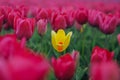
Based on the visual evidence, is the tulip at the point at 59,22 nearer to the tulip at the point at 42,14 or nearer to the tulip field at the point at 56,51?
the tulip field at the point at 56,51

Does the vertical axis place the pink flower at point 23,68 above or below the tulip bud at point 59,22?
above

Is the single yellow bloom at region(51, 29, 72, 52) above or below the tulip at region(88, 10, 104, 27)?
above

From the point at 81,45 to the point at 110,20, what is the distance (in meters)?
0.17

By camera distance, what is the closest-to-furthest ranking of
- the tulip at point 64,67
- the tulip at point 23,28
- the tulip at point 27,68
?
1. the tulip at point 27,68
2. the tulip at point 64,67
3. the tulip at point 23,28

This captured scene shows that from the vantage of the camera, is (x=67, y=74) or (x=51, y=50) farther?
(x=51, y=50)

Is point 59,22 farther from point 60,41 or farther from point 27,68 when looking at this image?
point 27,68

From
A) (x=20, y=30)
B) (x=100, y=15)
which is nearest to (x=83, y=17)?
(x=100, y=15)

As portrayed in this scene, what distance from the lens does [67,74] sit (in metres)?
0.68

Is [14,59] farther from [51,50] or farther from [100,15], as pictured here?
[100,15]

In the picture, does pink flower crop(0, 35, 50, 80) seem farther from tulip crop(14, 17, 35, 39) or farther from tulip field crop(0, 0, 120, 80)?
tulip crop(14, 17, 35, 39)

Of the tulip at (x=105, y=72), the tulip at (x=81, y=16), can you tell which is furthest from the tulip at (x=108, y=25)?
the tulip at (x=105, y=72)

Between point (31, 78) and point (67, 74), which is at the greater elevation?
point (31, 78)

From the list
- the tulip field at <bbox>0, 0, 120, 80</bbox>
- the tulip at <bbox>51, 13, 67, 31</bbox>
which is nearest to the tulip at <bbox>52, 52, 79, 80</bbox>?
the tulip field at <bbox>0, 0, 120, 80</bbox>

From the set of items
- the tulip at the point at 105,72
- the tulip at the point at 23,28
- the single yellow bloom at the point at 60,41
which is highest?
the tulip at the point at 105,72
